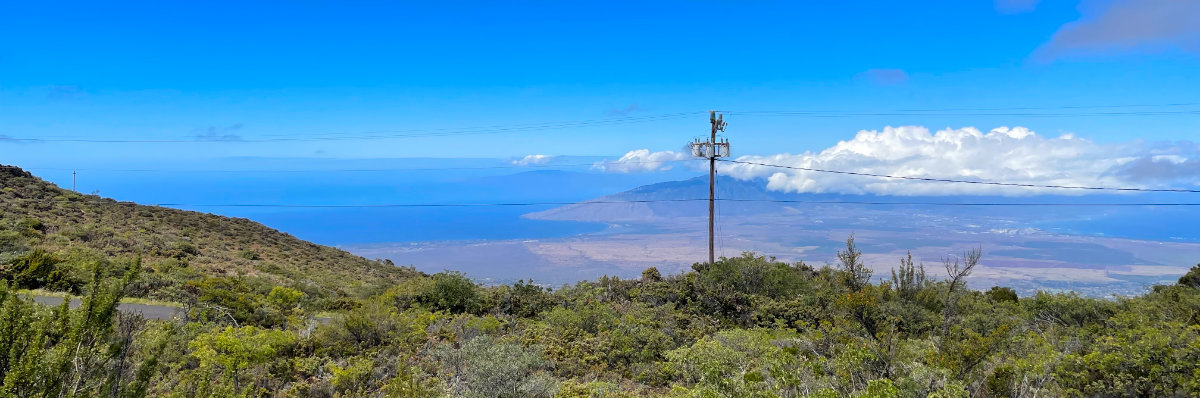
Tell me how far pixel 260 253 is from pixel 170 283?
48.7 ft

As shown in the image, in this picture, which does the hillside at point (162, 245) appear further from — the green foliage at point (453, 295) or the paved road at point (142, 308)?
the green foliage at point (453, 295)

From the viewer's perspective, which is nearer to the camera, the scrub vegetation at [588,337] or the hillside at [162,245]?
the scrub vegetation at [588,337]

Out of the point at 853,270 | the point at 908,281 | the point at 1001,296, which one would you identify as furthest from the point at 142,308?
the point at 1001,296

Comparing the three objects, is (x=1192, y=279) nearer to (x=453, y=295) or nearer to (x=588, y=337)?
(x=588, y=337)

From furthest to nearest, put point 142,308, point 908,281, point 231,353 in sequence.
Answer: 1. point 908,281
2. point 142,308
3. point 231,353

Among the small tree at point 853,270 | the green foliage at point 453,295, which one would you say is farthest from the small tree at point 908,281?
the green foliage at point 453,295

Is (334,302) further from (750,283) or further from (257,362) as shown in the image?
(750,283)

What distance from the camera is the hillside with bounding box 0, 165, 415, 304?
17.2 meters

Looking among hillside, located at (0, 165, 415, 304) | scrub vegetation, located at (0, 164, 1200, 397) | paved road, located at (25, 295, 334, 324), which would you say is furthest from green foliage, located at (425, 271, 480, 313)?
hillside, located at (0, 165, 415, 304)

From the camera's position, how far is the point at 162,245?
77.9 feet

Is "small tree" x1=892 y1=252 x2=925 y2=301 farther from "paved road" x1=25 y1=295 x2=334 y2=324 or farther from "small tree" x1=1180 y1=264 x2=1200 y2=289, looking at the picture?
"paved road" x1=25 y1=295 x2=334 y2=324

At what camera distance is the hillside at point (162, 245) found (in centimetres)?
1723

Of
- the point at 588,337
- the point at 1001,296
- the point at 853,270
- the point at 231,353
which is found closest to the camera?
the point at 231,353

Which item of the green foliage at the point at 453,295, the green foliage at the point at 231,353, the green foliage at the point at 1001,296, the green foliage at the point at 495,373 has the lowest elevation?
the green foliage at the point at 1001,296
